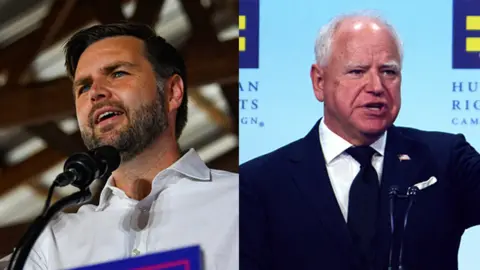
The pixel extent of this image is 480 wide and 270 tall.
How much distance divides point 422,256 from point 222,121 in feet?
2.52

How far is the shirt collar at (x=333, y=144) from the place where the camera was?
1905 millimetres

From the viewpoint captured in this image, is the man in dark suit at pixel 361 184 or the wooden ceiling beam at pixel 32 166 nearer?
the man in dark suit at pixel 361 184

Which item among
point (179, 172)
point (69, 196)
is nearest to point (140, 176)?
point (179, 172)

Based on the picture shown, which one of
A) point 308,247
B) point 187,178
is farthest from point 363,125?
point 187,178

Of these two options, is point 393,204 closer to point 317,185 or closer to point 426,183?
point 426,183

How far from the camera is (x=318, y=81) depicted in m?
1.93

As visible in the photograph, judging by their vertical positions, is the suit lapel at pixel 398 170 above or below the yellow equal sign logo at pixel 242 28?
below

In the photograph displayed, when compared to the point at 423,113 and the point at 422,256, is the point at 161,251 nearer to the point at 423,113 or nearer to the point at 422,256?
the point at 422,256

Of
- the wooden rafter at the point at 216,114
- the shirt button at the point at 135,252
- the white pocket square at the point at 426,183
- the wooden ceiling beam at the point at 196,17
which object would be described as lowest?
the shirt button at the point at 135,252

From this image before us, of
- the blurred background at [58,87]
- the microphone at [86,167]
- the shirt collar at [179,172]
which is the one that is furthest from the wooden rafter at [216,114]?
the microphone at [86,167]

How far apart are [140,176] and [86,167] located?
347 millimetres

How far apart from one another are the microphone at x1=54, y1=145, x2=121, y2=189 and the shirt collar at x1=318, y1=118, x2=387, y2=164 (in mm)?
670

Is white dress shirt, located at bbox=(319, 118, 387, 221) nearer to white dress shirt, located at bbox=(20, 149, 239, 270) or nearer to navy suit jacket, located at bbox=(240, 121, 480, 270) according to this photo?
navy suit jacket, located at bbox=(240, 121, 480, 270)

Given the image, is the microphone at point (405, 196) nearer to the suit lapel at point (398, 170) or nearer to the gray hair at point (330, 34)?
the suit lapel at point (398, 170)
